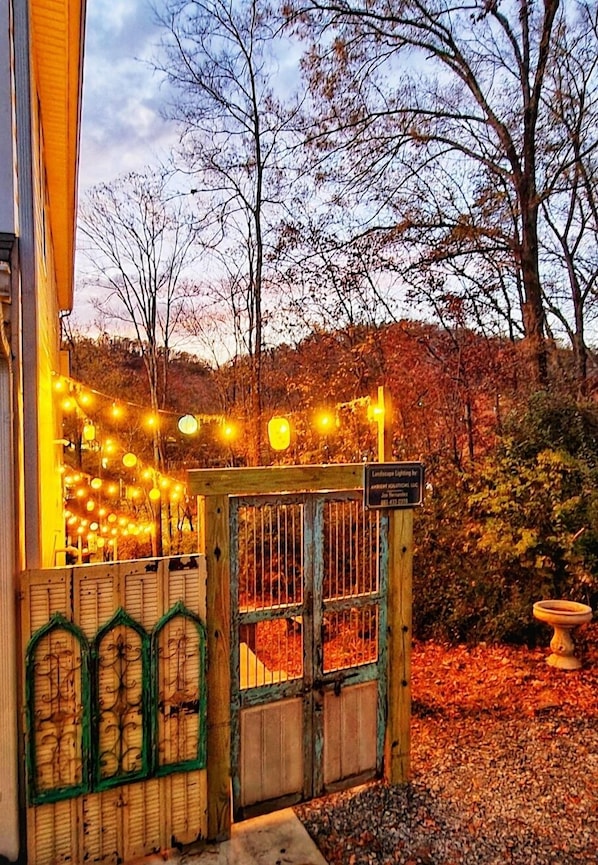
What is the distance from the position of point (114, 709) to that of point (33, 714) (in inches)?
14.2

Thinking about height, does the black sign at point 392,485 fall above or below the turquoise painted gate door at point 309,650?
above

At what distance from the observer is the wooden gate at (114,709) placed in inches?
95.1

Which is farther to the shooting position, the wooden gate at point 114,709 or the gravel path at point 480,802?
the gravel path at point 480,802

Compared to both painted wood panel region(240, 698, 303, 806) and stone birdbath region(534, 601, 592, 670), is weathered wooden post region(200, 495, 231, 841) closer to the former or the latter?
painted wood panel region(240, 698, 303, 806)

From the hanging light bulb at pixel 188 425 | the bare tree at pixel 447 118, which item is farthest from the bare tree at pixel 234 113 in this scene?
the hanging light bulb at pixel 188 425

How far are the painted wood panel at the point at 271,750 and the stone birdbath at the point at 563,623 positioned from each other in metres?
3.23

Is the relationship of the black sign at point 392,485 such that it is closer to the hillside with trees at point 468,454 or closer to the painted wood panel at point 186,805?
the hillside with trees at point 468,454

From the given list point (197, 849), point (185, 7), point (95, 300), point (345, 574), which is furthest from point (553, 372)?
point (95, 300)

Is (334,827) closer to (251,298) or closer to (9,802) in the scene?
(9,802)

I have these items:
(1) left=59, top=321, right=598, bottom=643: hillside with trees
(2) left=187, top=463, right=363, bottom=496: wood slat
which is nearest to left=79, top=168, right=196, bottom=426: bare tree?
(1) left=59, top=321, right=598, bottom=643: hillside with trees

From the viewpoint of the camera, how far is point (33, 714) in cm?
239

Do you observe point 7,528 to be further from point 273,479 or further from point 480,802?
point 480,802

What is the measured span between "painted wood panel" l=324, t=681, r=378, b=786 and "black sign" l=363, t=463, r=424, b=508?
1.15m

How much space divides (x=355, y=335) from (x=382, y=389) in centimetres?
627
